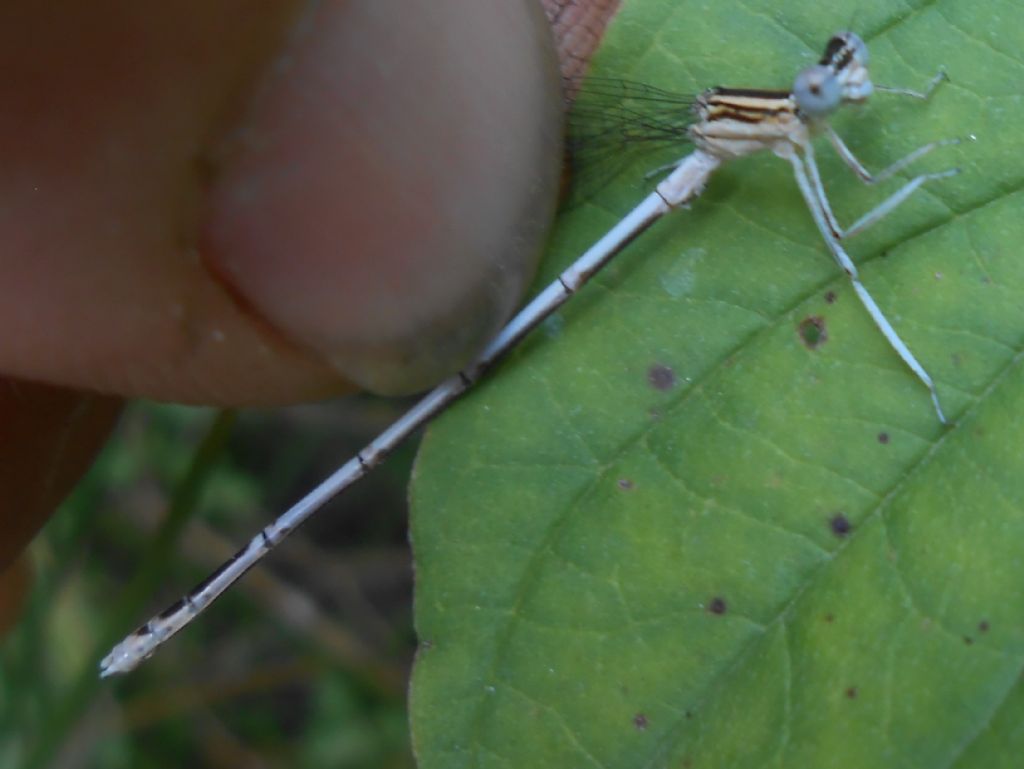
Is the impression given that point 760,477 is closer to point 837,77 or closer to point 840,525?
point 840,525

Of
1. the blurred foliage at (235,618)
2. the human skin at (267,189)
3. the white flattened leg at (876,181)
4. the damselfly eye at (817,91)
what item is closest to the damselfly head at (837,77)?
the damselfly eye at (817,91)

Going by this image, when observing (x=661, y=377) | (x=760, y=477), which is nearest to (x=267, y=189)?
(x=661, y=377)

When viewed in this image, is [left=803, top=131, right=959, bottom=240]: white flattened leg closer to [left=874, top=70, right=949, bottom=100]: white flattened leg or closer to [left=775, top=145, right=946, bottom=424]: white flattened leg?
[left=775, top=145, right=946, bottom=424]: white flattened leg

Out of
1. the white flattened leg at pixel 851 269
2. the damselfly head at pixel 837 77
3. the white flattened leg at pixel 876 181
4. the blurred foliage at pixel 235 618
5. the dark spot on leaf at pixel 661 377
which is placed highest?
the damselfly head at pixel 837 77

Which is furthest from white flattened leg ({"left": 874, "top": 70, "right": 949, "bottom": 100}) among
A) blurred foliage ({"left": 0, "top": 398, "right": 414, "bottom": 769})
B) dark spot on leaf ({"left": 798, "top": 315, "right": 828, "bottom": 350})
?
blurred foliage ({"left": 0, "top": 398, "right": 414, "bottom": 769})

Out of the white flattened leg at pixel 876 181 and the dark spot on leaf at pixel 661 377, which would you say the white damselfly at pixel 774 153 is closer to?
the white flattened leg at pixel 876 181
